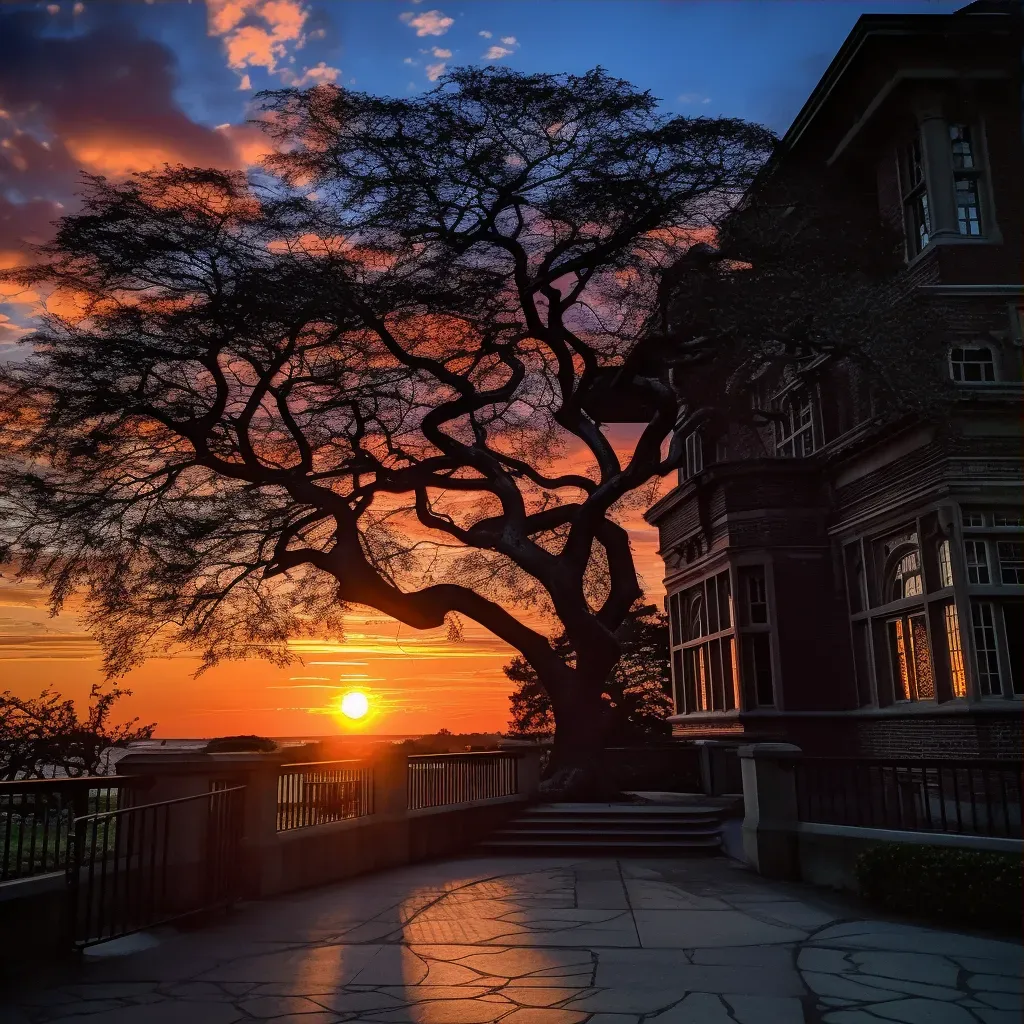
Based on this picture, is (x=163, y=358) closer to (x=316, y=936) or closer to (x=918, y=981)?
(x=316, y=936)

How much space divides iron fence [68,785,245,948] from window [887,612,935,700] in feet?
38.3

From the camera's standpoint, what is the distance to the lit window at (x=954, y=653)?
1532 centimetres

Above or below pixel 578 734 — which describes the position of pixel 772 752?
below

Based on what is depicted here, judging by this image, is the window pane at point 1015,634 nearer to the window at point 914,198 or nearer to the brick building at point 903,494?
the brick building at point 903,494

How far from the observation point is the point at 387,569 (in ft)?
73.4

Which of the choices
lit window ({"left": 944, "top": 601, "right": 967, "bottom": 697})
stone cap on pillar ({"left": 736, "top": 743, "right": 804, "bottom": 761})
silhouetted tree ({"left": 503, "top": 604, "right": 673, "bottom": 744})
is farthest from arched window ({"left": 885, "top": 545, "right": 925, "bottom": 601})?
silhouetted tree ({"left": 503, "top": 604, "right": 673, "bottom": 744})

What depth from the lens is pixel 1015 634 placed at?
50.2 feet

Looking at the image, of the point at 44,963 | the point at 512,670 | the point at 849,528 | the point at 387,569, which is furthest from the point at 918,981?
the point at 512,670

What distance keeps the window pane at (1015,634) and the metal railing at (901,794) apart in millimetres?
2943

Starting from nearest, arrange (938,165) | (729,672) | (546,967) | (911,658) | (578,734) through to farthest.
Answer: (546,967) < (938,165) < (911,658) < (578,734) < (729,672)

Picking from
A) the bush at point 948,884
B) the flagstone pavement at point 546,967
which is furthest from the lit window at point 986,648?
the flagstone pavement at point 546,967

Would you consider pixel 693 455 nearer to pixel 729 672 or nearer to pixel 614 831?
pixel 729 672

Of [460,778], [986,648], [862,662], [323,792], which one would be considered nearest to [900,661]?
[862,662]

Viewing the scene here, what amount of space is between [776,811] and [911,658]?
6.60 meters
